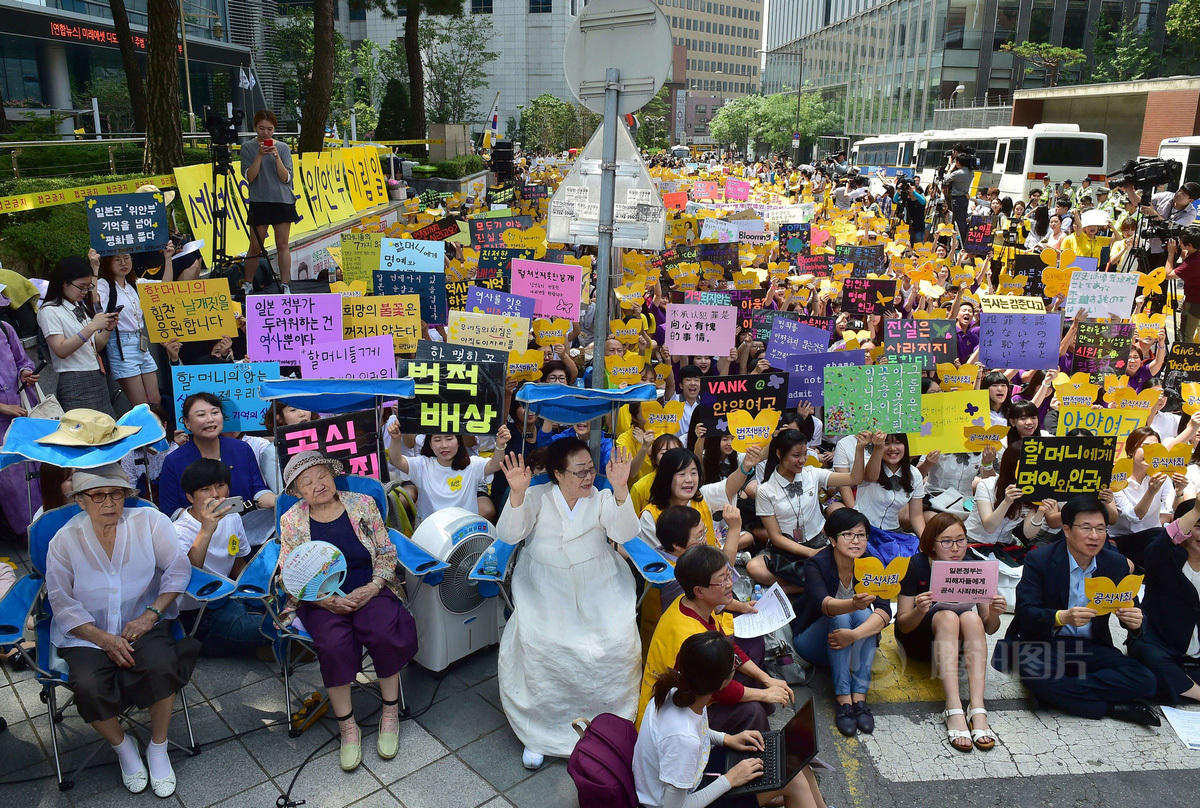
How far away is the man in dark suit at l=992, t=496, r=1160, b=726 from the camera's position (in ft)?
15.3

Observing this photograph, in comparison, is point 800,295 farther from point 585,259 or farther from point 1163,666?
point 1163,666

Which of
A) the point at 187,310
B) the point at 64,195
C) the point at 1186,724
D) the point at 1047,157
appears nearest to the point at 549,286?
the point at 187,310

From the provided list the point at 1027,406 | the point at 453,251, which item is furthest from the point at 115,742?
the point at 453,251

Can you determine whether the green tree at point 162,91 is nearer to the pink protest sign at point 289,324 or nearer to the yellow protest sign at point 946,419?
the pink protest sign at point 289,324

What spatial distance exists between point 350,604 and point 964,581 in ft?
10.1

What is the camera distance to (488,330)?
7051mm

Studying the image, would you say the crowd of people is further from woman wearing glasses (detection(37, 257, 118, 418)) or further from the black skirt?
the black skirt

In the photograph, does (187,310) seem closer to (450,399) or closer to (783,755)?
(450,399)

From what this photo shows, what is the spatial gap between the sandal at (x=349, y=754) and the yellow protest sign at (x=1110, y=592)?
3.70 m

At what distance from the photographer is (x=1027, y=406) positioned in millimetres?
6191

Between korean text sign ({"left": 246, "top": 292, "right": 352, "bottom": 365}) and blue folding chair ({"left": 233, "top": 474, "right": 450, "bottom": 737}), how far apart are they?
1.93 meters

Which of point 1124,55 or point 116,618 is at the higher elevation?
point 1124,55

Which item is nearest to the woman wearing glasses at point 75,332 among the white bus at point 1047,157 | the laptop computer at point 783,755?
the laptop computer at point 783,755

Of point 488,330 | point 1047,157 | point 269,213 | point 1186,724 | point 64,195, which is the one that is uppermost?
point 1047,157
